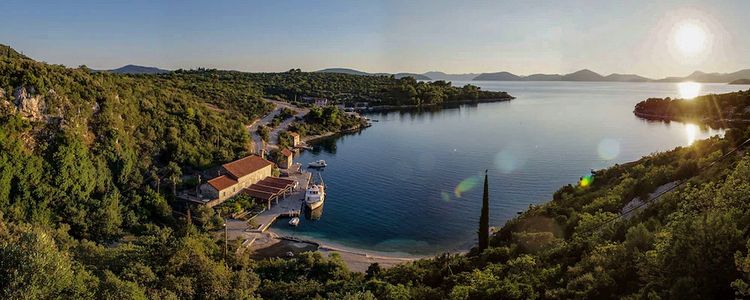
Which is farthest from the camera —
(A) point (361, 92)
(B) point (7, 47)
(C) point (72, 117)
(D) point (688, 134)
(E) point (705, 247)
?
(A) point (361, 92)

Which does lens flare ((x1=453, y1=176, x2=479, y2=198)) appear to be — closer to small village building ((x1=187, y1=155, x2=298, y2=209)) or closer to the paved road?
small village building ((x1=187, y1=155, x2=298, y2=209))

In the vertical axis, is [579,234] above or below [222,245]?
above

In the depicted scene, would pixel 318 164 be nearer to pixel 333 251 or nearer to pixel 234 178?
pixel 234 178

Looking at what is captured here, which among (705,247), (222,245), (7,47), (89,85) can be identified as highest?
(7,47)

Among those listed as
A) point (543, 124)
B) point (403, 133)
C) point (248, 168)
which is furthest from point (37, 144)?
point (543, 124)

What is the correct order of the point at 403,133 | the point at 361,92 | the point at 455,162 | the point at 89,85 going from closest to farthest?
the point at 89,85
the point at 455,162
the point at 403,133
the point at 361,92

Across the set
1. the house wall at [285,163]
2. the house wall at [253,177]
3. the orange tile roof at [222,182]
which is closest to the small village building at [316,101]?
the house wall at [285,163]

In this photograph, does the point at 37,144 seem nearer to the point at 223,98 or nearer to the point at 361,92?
the point at 223,98
